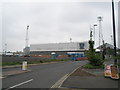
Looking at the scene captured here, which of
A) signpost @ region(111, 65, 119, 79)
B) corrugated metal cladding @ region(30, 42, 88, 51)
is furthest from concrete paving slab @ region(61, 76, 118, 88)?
corrugated metal cladding @ region(30, 42, 88, 51)

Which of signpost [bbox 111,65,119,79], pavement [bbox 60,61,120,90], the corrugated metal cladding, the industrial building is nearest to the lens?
pavement [bbox 60,61,120,90]

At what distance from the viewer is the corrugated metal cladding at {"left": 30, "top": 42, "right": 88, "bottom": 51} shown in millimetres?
121062

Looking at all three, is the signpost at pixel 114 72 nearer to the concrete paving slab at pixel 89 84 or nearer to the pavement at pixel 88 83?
the pavement at pixel 88 83

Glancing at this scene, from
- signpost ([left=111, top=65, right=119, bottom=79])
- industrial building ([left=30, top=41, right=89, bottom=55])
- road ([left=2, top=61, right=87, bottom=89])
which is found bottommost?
road ([left=2, top=61, right=87, bottom=89])

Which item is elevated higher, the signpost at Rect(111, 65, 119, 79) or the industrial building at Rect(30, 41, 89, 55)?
the industrial building at Rect(30, 41, 89, 55)

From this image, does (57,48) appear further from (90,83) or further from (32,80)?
(90,83)

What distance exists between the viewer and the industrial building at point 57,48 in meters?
122

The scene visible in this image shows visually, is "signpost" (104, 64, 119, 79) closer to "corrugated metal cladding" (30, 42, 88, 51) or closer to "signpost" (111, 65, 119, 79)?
"signpost" (111, 65, 119, 79)

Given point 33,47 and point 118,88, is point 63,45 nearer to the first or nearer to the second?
point 33,47

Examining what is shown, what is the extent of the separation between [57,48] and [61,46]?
365 cm

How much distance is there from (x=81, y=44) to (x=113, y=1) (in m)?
106

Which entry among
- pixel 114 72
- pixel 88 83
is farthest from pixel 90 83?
pixel 114 72

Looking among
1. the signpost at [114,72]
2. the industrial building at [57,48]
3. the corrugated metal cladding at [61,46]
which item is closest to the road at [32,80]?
the signpost at [114,72]

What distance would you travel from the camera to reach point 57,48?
437 feet
